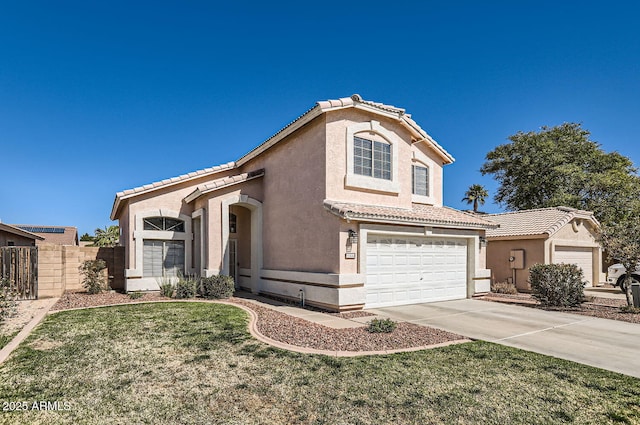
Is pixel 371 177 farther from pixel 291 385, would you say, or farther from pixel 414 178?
pixel 291 385

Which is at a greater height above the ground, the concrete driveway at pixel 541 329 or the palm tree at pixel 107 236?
the palm tree at pixel 107 236

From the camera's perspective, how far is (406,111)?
14398 millimetres

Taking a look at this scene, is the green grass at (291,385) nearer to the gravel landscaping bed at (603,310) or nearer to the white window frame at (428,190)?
the gravel landscaping bed at (603,310)

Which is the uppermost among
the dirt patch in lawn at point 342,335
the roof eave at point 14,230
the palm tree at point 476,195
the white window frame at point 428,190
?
the palm tree at point 476,195

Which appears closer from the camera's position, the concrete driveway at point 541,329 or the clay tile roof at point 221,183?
the concrete driveway at point 541,329

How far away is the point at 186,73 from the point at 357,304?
51.8 ft

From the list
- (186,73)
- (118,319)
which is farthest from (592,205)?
(118,319)

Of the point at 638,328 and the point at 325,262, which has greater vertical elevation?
the point at 325,262

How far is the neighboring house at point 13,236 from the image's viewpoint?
22539 millimetres

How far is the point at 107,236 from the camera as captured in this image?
4584 cm

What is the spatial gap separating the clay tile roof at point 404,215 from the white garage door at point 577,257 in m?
6.81

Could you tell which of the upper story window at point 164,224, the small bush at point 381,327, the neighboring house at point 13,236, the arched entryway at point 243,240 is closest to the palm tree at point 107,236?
the neighboring house at point 13,236

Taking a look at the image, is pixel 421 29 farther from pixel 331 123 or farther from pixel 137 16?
pixel 137 16

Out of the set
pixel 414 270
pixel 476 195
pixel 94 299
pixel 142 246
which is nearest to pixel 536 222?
pixel 414 270
